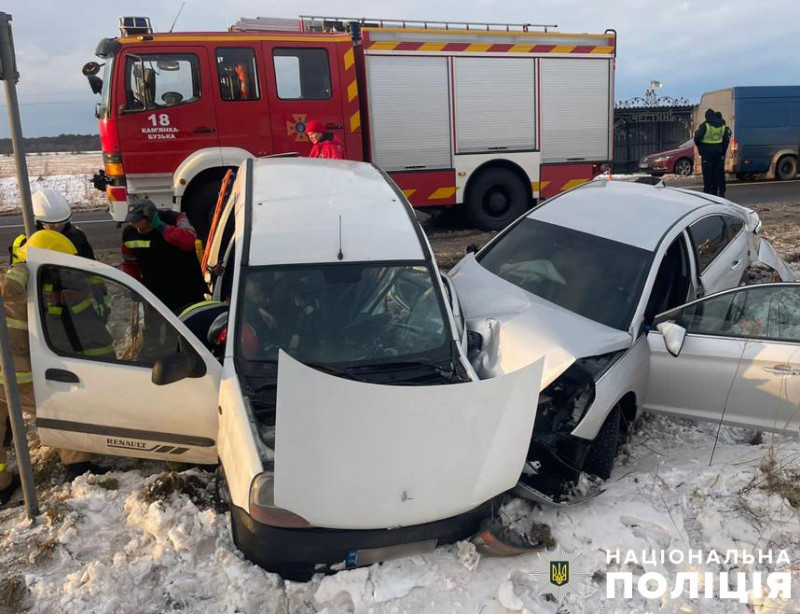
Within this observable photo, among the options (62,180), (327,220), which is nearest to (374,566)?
(327,220)

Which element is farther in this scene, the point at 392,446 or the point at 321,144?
the point at 321,144

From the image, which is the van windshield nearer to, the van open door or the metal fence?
the van open door

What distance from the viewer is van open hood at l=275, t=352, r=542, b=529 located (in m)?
2.60

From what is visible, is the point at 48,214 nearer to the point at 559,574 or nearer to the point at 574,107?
the point at 559,574

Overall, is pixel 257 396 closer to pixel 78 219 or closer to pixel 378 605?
pixel 378 605

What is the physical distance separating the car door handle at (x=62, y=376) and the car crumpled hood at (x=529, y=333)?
228 cm

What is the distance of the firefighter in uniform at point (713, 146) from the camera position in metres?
11.0

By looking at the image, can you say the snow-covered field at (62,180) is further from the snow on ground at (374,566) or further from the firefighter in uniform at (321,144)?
the snow on ground at (374,566)

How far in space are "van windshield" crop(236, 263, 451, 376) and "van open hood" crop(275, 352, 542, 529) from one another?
0.70 m

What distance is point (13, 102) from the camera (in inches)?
138

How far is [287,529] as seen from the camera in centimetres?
272

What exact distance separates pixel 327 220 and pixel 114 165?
4714 millimetres

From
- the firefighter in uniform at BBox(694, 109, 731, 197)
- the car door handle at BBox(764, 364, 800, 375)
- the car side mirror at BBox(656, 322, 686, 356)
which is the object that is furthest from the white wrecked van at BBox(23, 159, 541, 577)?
the firefighter in uniform at BBox(694, 109, 731, 197)

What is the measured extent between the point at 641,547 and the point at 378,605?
4.29 ft
